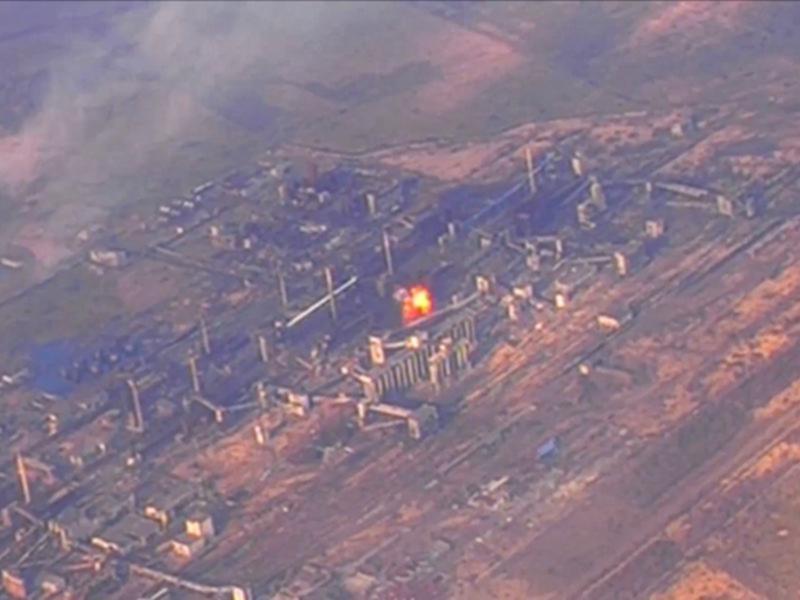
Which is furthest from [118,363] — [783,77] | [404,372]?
[783,77]

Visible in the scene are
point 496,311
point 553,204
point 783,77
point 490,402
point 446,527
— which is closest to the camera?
point 446,527

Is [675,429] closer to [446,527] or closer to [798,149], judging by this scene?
[446,527]

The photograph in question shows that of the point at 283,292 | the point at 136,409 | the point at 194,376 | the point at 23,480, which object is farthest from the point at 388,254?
the point at 23,480

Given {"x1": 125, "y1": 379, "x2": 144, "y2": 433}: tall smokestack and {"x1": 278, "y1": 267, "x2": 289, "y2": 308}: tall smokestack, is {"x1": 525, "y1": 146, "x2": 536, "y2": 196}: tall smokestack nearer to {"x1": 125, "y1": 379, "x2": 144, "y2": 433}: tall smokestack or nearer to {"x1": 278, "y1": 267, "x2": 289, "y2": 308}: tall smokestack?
{"x1": 278, "y1": 267, "x2": 289, "y2": 308}: tall smokestack

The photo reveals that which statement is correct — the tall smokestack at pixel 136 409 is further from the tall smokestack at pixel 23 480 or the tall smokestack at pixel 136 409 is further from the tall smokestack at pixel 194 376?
the tall smokestack at pixel 23 480

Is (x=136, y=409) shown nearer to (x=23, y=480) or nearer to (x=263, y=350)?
(x=23, y=480)
